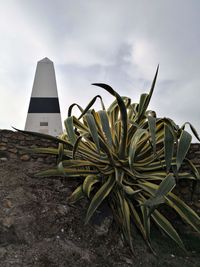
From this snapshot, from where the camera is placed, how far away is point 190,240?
266cm

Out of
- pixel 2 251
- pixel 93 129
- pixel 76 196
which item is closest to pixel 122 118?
pixel 93 129

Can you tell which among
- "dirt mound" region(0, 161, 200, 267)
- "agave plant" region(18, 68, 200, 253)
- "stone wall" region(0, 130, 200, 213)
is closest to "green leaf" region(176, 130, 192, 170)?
"agave plant" region(18, 68, 200, 253)

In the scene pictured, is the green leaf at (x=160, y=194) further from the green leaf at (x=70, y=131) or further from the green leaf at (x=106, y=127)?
the green leaf at (x=70, y=131)

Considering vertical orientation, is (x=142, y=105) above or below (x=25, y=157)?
above

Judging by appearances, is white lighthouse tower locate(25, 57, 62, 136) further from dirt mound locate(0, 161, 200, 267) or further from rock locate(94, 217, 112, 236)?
rock locate(94, 217, 112, 236)

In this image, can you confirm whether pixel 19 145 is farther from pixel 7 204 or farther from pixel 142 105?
pixel 142 105

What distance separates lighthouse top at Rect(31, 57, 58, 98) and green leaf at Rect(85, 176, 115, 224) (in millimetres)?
3623

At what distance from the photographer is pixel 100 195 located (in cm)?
247

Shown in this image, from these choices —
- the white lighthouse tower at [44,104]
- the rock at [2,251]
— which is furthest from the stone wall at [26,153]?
the white lighthouse tower at [44,104]

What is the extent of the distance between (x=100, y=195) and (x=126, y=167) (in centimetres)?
45

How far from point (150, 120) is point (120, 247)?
1.04 meters

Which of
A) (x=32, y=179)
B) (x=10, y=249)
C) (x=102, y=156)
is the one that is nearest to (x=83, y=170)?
(x=102, y=156)

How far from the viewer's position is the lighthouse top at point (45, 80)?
19.4ft

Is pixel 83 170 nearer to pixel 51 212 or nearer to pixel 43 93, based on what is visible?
pixel 51 212
